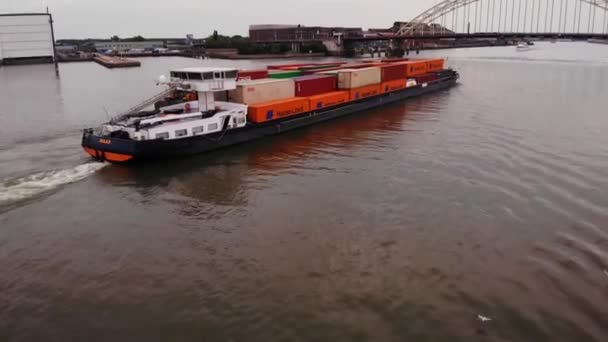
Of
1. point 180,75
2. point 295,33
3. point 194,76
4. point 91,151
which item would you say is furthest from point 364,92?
point 295,33

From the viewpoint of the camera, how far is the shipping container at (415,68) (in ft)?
149

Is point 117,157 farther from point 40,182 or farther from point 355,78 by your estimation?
point 355,78

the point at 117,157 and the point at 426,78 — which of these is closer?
the point at 117,157

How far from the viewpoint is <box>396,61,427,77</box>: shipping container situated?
45.3 meters

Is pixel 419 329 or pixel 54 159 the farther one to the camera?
pixel 54 159

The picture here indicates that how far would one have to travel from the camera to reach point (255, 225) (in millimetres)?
14422

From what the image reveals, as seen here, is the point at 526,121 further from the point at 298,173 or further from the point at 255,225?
the point at 255,225

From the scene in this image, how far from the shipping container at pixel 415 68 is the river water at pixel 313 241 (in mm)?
21681

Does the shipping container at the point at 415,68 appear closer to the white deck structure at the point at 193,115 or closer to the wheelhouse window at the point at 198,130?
the white deck structure at the point at 193,115

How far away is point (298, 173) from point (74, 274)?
33.8 ft

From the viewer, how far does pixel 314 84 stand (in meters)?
31.9

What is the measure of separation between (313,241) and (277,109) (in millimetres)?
15100

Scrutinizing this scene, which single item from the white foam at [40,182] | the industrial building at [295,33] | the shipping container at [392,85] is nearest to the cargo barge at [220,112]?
the white foam at [40,182]

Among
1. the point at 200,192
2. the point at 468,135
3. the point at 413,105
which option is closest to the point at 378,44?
the point at 413,105
